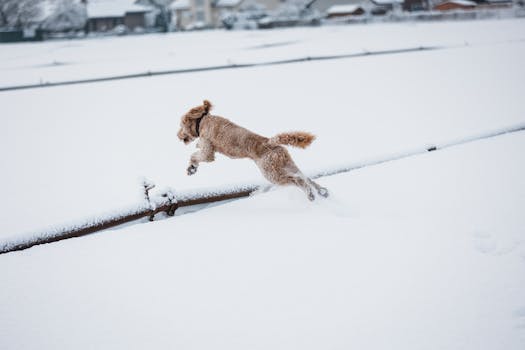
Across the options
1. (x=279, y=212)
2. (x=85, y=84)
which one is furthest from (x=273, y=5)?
(x=279, y=212)

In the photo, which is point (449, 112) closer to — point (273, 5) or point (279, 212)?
point (279, 212)

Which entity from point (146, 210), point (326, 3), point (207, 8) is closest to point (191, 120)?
point (146, 210)

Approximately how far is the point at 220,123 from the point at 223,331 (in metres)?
2.82

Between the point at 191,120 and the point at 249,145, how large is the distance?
1.03 meters

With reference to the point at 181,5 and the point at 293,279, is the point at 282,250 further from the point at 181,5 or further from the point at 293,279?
the point at 181,5

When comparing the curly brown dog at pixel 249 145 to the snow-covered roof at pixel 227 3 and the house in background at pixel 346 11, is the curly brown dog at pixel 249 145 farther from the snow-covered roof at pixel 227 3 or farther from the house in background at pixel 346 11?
the snow-covered roof at pixel 227 3

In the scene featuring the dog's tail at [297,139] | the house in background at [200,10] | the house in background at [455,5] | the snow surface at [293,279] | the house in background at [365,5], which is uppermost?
the house in background at [200,10]

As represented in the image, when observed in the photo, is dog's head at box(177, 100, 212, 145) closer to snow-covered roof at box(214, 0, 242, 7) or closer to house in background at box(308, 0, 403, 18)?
house in background at box(308, 0, 403, 18)

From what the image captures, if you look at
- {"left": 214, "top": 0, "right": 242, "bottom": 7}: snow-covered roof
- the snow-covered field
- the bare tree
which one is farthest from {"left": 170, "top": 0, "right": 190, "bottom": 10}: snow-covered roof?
the snow-covered field

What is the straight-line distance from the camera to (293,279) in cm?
295

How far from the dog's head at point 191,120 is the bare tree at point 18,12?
2448 inches

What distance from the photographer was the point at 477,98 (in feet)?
30.3

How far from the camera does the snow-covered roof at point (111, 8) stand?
2441 inches

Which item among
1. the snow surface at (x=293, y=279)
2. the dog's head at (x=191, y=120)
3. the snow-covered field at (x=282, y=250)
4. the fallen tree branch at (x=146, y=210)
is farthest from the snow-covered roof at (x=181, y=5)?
the snow surface at (x=293, y=279)
